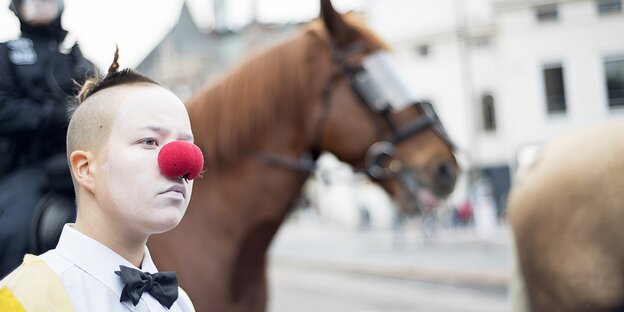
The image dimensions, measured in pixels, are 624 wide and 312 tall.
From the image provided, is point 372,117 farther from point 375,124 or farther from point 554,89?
point 554,89

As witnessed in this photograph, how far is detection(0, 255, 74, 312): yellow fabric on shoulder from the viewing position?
114 centimetres

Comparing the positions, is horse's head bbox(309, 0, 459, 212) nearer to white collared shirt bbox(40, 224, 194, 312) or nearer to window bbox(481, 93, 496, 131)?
white collared shirt bbox(40, 224, 194, 312)

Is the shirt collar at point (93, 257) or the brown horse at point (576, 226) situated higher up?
the brown horse at point (576, 226)

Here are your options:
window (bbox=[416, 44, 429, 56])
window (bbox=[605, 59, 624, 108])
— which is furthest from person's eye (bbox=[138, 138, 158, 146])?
window (bbox=[416, 44, 429, 56])

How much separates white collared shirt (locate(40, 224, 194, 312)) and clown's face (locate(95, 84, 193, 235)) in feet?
0.22

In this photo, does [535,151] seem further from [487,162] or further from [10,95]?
[487,162]

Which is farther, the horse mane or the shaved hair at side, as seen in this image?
the horse mane

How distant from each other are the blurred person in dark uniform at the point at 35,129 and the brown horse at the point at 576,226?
185 centimetres

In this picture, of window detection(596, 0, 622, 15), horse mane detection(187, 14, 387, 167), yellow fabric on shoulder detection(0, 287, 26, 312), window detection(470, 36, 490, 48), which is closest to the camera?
yellow fabric on shoulder detection(0, 287, 26, 312)

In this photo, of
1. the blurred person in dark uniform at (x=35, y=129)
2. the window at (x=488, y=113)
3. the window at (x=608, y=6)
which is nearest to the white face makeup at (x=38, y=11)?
the blurred person in dark uniform at (x=35, y=129)

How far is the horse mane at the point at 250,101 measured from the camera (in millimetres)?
2986

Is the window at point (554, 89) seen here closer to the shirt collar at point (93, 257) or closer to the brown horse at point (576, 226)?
the brown horse at point (576, 226)

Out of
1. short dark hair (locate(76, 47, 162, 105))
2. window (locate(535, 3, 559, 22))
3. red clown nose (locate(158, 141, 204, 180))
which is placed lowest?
red clown nose (locate(158, 141, 204, 180))

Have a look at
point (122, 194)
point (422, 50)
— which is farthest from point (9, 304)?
point (422, 50)
